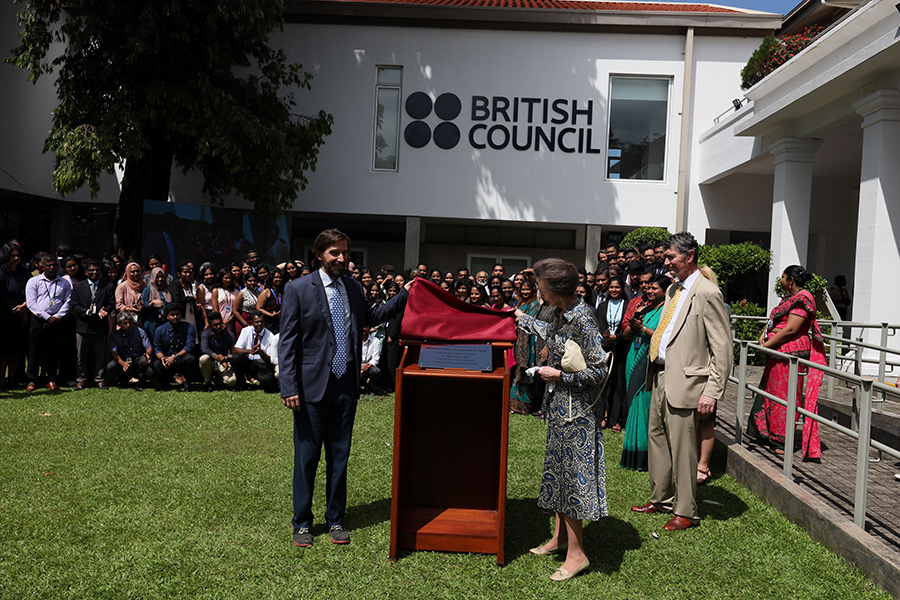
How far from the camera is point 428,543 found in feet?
14.4

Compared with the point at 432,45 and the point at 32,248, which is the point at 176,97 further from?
the point at 32,248

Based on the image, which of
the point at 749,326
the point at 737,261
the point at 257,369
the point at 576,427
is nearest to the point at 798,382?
the point at 576,427

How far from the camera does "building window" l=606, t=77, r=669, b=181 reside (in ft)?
50.7

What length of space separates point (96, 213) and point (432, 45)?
1005 cm

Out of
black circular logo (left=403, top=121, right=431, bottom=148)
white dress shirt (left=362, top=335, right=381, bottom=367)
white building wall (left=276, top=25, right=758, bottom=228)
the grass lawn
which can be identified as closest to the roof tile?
white building wall (left=276, top=25, right=758, bottom=228)

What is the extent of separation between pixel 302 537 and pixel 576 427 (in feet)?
6.37

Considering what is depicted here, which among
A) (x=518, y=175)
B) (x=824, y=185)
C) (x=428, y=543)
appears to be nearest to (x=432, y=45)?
(x=518, y=175)

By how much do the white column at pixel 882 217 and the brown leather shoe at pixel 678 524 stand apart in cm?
632

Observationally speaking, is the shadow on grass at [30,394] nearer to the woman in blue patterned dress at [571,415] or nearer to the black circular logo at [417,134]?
the woman in blue patterned dress at [571,415]

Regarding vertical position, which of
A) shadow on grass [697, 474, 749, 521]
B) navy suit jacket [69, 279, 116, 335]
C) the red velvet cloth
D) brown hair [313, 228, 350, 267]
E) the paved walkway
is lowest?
shadow on grass [697, 474, 749, 521]

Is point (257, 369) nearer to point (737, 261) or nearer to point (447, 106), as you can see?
point (447, 106)

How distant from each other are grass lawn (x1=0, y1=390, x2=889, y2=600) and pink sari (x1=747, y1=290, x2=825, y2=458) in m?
0.81

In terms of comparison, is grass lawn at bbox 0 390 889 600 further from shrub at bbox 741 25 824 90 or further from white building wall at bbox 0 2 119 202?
white building wall at bbox 0 2 119 202

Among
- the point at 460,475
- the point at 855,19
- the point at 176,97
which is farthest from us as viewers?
the point at 176,97
